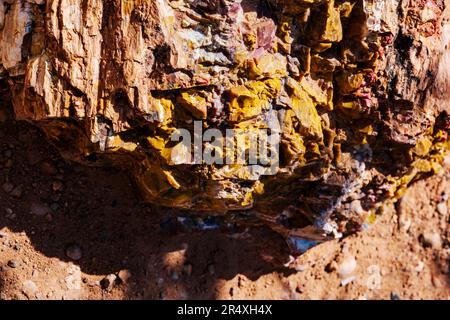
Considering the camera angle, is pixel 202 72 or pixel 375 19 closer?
pixel 202 72

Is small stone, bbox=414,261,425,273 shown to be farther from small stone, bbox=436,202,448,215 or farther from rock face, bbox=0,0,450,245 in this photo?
rock face, bbox=0,0,450,245

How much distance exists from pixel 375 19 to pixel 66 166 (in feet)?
5.69

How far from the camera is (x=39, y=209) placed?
3010 mm

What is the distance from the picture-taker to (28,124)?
9.40 feet

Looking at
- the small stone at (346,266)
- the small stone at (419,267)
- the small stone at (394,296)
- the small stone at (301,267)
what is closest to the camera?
the small stone at (301,267)

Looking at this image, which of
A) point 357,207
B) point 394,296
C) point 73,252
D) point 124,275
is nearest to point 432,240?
point 394,296

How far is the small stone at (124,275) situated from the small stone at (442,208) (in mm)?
2362

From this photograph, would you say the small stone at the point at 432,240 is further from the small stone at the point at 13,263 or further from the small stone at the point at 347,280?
the small stone at the point at 13,263

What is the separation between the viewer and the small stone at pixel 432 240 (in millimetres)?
4195

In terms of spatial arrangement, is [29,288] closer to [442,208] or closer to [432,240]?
[432,240]

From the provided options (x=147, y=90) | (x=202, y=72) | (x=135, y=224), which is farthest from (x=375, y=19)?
(x=135, y=224)

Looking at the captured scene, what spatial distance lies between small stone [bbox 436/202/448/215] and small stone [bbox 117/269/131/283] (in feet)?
7.75

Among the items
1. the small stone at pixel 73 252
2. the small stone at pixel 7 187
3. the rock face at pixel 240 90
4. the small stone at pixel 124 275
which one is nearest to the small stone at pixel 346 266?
the rock face at pixel 240 90

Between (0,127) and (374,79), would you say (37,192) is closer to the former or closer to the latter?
(0,127)
